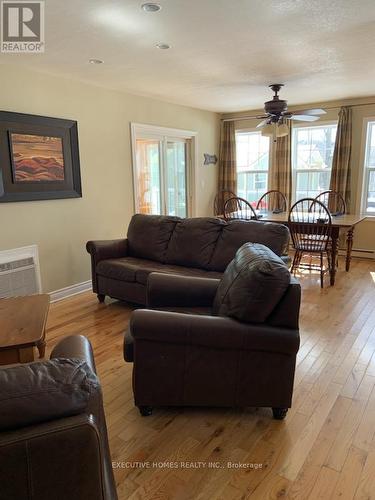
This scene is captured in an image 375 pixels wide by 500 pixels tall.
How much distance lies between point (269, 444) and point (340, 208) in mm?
4468

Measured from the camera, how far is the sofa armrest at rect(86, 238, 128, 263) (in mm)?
3705

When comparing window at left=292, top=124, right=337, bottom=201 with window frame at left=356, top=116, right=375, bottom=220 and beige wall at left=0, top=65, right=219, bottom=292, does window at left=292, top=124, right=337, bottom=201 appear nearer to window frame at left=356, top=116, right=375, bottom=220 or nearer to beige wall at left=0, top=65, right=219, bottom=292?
window frame at left=356, top=116, right=375, bottom=220

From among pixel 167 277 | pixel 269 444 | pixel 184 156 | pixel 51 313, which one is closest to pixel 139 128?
pixel 184 156

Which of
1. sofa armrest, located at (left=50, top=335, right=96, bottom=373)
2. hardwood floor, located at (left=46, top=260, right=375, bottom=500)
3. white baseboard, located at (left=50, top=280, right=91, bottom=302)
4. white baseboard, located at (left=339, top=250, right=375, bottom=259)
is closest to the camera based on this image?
sofa armrest, located at (left=50, top=335, right=96, bottom=373)

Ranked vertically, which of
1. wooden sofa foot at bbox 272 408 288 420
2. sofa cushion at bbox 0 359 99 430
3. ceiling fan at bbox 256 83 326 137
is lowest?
wooden sofa foot at bbox 272 408 288 420

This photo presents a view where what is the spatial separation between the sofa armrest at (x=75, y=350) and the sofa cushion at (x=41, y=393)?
1.13 ft

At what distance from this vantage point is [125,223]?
15.9ft

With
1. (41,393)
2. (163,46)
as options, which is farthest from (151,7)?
(41,393)

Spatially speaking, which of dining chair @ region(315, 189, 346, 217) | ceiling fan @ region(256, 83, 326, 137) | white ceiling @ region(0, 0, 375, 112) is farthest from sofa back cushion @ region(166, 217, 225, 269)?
dining chair @ region(315, 189, 346, 217)

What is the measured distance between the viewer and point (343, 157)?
541 centimetres

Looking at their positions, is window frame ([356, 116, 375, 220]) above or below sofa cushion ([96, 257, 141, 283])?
above

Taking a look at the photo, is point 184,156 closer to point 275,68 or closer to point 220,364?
point 275,68

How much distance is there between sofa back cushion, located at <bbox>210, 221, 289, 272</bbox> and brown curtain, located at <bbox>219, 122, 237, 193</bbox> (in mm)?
3366

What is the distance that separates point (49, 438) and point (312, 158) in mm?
5900
